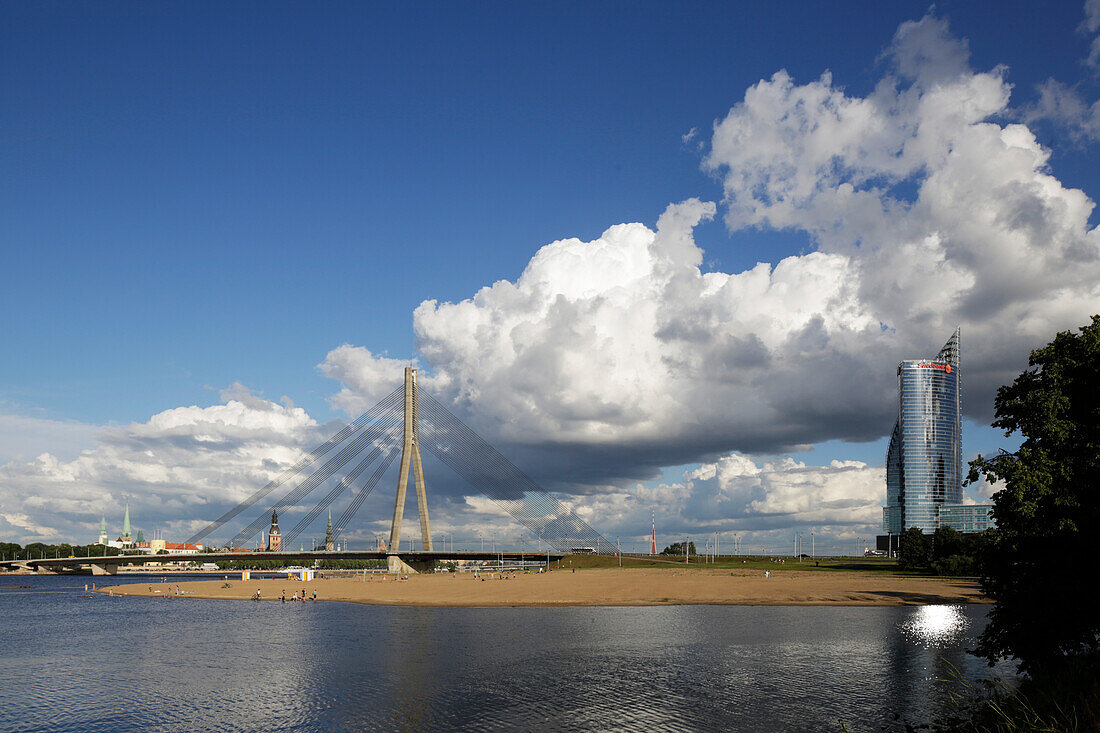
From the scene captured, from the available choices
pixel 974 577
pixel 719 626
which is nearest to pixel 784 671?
pixel 719 626

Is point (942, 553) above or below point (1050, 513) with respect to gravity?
below

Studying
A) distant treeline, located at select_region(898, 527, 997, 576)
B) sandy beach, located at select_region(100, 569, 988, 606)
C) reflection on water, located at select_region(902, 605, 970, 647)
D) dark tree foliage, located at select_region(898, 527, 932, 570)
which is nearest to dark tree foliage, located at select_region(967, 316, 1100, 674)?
reflection on water, located at select_region(902, 605, 970, 647)

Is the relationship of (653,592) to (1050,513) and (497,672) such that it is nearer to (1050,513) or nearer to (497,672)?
(497,672)

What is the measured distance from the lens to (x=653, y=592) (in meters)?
117

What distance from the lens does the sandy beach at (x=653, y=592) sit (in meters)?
106

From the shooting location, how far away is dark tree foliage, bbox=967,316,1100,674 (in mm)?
35156

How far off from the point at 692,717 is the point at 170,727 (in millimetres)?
25853

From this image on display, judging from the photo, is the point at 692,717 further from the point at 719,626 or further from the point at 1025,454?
the point at 719,626

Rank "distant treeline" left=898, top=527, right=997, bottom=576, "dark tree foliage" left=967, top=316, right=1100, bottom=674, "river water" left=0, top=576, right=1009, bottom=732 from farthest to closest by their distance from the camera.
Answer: "distant treeline" left=898, top=527, right=997, bottom=576
"river water" left=0, top=576, right=1009, bottom=732
"dark tree foliage" left=967, top=316, right=1100, bottom=674

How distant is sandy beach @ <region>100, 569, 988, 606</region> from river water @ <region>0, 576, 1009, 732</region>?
1569 centimetres

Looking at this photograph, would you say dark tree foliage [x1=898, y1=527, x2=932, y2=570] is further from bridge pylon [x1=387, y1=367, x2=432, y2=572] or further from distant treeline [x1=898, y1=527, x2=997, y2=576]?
bridge pylon [x1=387, y1=367, x2=432, y2=572]

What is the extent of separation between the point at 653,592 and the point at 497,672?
70.1 metres

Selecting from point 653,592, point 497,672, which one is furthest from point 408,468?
point 497,672

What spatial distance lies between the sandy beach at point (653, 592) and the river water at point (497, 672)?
15693 mm
